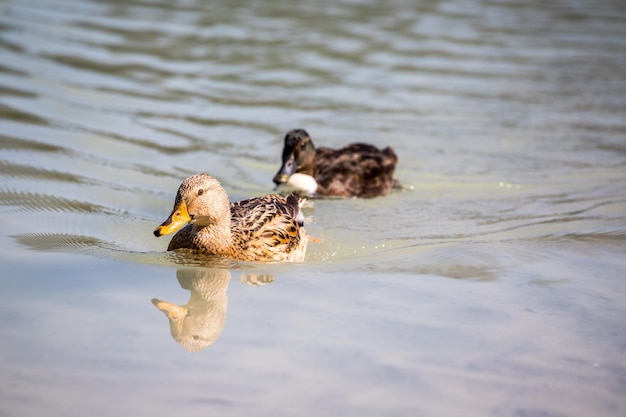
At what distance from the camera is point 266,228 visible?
308 inches

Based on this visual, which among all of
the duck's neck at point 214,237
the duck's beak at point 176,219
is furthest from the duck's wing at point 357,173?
the duck's beak at point 176,219

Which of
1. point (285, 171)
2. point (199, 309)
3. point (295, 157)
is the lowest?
point (199, 309)

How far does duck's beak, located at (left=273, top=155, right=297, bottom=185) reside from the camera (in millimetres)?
10016

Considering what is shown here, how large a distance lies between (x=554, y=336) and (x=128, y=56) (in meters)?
10.5

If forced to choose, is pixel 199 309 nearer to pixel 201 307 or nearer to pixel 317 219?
pixel 201 307

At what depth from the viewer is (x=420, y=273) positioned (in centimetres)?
722

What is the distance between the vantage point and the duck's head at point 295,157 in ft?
33.0

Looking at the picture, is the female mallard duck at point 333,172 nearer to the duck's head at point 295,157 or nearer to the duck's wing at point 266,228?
the duck's head at point 295,157

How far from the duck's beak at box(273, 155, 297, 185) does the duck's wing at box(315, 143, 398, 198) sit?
0.37 m

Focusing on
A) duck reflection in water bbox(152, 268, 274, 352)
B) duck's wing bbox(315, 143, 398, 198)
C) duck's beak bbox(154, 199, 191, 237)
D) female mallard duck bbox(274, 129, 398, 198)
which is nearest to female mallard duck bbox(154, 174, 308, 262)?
duck's beak bbox(154, 199, 191, 237)

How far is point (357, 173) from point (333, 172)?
0.27 metres

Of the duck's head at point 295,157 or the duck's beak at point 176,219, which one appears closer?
the duck's beak at point 176,219

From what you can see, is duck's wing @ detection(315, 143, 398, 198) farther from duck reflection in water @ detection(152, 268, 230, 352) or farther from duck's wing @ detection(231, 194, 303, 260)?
duck reflection in water @ detection(152, 268, 230, 352)

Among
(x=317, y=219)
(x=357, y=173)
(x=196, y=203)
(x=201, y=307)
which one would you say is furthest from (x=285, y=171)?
(x=201, y=307)
